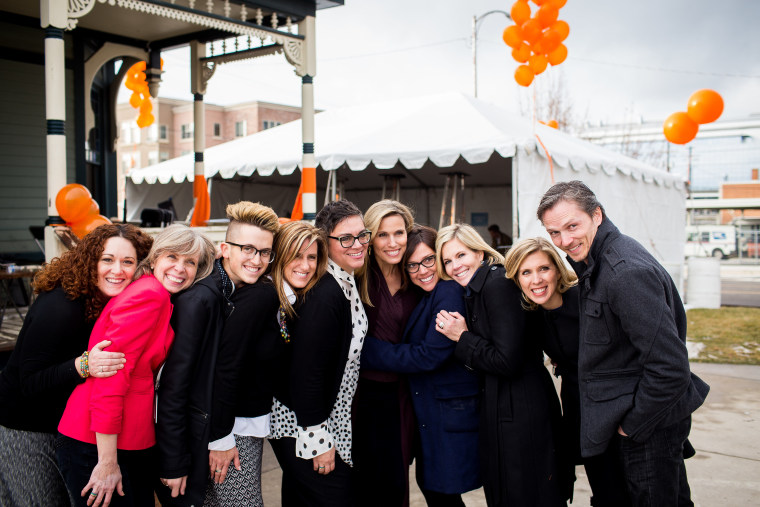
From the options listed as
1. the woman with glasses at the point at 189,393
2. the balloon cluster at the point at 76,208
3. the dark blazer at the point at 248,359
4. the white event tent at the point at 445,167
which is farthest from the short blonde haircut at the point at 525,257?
the white event tent at the point at 445,167

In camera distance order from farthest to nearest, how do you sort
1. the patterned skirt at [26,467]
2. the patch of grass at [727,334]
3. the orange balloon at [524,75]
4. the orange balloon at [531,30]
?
the orange balloon at [524,75], the orange balloon at [531,30], the patch of grass at [727,334], the patterned skirt at [26,467]

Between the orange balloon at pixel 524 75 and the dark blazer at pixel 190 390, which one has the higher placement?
the orange balloon at pixel 524 75

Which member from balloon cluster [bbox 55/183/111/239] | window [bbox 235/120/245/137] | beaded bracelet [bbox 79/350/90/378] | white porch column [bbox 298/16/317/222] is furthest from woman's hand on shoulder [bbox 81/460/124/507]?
window [bbox 235/120/245/137]

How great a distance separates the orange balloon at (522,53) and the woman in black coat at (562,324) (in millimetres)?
6905

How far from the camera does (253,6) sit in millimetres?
7141

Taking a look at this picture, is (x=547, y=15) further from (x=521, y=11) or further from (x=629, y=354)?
(x=629, y=354)

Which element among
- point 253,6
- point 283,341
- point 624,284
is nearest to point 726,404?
point 624,284

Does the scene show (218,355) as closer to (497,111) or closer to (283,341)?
(283,341)

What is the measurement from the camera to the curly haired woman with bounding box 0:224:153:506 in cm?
232

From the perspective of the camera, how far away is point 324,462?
103 inches

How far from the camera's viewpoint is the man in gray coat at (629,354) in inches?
87.8

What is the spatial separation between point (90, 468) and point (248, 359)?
0.72 metres

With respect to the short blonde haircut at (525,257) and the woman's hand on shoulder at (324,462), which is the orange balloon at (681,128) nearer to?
the short blonde haircut at (525,257)

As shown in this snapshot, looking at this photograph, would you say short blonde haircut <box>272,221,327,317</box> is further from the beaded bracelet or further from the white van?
the white van
